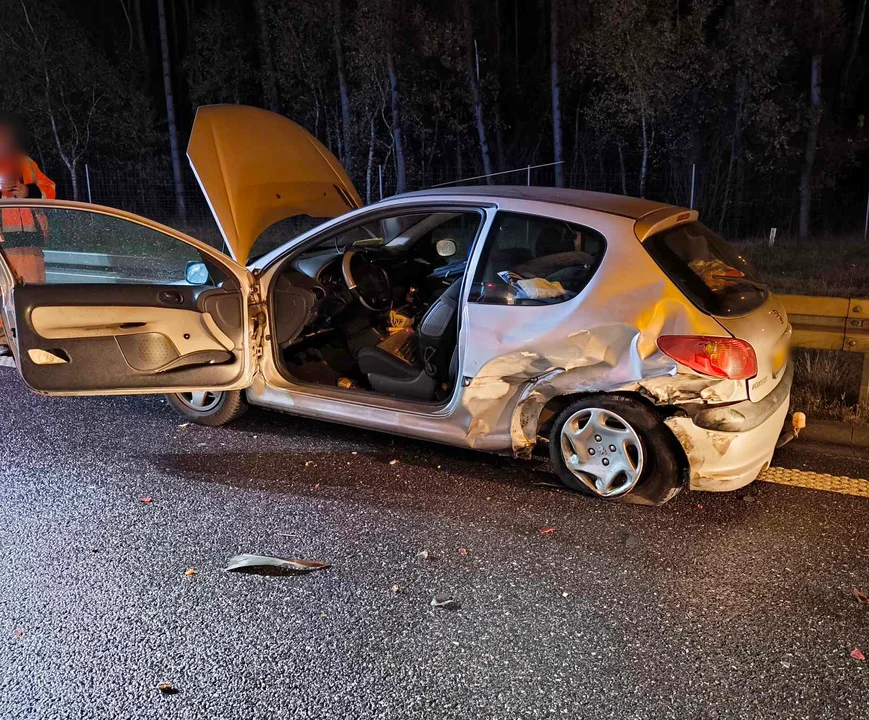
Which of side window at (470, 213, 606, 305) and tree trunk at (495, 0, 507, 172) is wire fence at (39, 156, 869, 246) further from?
side window at (470, 213, 606, 305)

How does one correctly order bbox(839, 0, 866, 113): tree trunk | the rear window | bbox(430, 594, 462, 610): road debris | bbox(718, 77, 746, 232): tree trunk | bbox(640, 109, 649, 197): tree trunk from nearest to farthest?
bbox(430, 594, 462, 610): road debris < the rear window < bbox(718, 77, 746, 232): tree trunk < bbox(640, 109, 649, 197): tree trunk < bbox(839, 0, 866, 113): tree trunk

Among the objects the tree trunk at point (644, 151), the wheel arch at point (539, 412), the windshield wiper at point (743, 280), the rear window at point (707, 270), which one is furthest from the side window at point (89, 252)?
the tree trunk at point (644, 151)

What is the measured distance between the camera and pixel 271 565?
3301mm

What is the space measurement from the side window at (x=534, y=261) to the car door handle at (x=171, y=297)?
175cm

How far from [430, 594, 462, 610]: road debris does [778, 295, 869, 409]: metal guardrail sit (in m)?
2.94

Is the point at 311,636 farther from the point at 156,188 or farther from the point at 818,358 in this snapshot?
the point at 156,188

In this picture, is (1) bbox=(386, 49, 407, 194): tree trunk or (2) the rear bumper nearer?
(2) the rear bumper

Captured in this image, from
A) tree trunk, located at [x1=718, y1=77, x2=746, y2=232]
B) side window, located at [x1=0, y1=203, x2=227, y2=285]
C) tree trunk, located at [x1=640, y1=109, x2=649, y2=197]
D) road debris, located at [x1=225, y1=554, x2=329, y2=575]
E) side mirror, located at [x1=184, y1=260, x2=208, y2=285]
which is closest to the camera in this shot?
road debris, located at [x1=225, y1=554, x2=329, y2=575]

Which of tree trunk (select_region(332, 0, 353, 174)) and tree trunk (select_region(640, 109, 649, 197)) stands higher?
tree trunk (select_region(332, 0, 353, 174))

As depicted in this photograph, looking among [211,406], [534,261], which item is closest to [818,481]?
[534,261]

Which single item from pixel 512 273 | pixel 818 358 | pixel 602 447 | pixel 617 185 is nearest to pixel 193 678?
pixel 602 447

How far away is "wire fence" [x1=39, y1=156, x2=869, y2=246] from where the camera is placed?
16438 millimetres

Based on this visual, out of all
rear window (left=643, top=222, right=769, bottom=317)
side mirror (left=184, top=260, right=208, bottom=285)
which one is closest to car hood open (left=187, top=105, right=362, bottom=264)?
side mirror (left=184, top=260, right=208, bottom=285)

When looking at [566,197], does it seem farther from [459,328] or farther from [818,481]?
[818,481]
